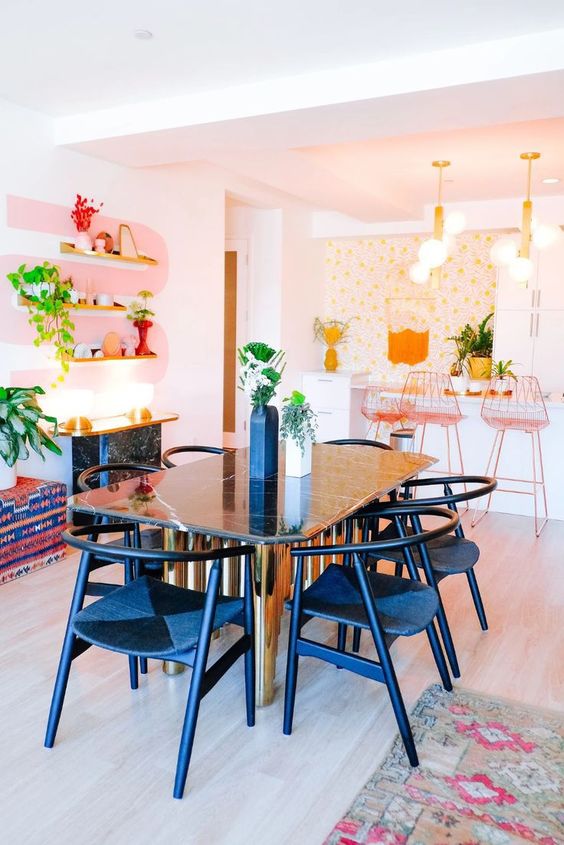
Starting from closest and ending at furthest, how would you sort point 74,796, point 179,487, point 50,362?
point 74,796, point 179,487, point 50,362

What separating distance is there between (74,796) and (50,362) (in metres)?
2.97

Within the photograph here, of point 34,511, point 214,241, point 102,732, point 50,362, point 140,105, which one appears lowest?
point 102,732

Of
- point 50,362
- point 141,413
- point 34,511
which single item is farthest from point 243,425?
point 34,511

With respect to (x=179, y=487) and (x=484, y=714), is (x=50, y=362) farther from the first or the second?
(x=484, y=714)

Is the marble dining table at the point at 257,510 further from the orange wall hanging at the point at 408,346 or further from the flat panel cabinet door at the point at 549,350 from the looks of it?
the orange wall hanging at the point at 408,346

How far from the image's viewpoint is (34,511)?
4027 mm

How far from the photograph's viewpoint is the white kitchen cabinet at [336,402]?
744 centimetres

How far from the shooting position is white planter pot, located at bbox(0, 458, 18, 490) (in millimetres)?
3963

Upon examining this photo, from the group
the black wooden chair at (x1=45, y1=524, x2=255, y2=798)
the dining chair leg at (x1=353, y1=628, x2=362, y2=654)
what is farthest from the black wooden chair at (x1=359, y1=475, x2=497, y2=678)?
the black wooden chair at (x1=45, y1=524, x2=255, y2=798)

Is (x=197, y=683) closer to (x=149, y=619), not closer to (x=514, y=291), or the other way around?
(x=149, y=619)

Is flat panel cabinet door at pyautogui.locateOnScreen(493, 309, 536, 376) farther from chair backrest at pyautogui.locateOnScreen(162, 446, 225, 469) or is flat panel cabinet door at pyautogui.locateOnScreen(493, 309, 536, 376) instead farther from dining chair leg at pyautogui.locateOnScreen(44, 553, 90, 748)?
dining chair leg at pyautogui.locateOnScreen(44, 553, 90, 748)

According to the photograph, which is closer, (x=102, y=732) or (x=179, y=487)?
(x=102, y=732)

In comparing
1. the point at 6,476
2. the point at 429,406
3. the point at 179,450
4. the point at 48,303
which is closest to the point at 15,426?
the point at 6,476

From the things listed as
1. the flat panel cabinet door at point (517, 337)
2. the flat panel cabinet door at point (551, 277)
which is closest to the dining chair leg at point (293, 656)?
the flat panel cabinet door at point (517, 337)
